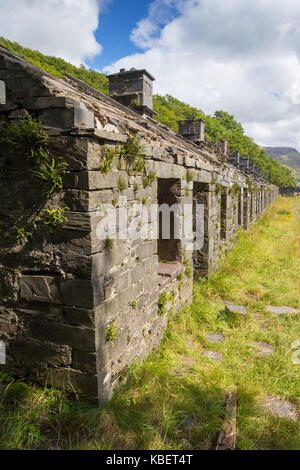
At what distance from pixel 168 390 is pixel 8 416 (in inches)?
62.8

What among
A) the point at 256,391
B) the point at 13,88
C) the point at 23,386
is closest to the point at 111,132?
the point at 13,88

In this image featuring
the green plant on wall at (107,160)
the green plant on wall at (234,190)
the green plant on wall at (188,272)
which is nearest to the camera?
the green plant on wall at (107,160)

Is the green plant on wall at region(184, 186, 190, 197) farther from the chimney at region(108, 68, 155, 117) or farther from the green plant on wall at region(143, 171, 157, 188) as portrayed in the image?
the chimney at region(108, 68, 155, 117)

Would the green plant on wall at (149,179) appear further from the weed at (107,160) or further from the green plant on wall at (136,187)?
the weed at (107,160)

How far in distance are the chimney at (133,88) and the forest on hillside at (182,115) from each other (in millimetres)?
19063

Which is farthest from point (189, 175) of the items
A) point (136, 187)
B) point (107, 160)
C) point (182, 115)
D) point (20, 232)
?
point (182, 115)

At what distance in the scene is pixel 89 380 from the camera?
306 centimetres

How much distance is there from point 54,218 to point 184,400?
88.9 inches

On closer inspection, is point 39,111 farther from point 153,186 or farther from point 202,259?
point 202,259

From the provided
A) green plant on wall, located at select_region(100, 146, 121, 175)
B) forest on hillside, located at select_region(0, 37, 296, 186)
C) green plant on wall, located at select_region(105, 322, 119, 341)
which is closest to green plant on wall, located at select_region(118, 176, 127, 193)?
green plant on wall, located at select_region(100, 146, 121, 175)

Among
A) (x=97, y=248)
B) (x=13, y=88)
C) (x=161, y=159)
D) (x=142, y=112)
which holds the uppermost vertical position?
(x=142, y=112)

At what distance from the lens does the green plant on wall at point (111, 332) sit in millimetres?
3204

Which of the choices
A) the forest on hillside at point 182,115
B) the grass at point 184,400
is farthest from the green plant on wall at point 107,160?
the forest on hillside at point 182,115

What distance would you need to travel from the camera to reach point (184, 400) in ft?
10.8
